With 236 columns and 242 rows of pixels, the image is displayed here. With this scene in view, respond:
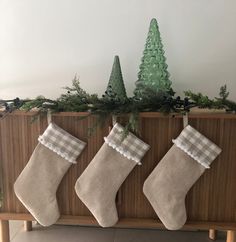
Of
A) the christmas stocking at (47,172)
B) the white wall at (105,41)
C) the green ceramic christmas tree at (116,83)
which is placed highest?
the white wall at (105,41)

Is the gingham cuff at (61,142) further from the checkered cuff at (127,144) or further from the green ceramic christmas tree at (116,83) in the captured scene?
the green ceramic christmas tree at (116,83)

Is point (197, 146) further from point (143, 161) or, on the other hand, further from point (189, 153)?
point (143, 161)

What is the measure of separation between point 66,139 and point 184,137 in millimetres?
433

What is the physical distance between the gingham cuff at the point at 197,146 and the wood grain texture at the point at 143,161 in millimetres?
29

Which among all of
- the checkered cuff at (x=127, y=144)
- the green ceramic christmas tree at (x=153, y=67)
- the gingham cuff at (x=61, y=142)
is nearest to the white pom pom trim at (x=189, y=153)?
the checkered cuff at (x=127, y=144)

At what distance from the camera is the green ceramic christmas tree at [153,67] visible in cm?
123

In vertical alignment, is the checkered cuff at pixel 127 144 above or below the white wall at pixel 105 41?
below

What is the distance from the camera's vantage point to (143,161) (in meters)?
1.17

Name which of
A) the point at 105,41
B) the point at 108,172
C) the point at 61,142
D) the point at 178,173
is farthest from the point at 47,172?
the point at 105,41

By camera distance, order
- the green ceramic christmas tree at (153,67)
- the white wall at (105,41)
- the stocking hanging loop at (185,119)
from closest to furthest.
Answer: the stocking hanging loop at (185,119) < the green ceramic christmas tree at (153,67) < the white wall at (105,41)

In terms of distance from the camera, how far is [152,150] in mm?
1157

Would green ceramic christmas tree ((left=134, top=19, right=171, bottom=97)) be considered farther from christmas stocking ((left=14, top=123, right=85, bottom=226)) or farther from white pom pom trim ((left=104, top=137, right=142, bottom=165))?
christmas stocking ((left=14, top=123, right=85, bottom=226))

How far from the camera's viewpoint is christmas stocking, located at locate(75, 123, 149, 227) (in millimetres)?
1139

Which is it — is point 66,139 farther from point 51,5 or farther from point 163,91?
point 51,5
